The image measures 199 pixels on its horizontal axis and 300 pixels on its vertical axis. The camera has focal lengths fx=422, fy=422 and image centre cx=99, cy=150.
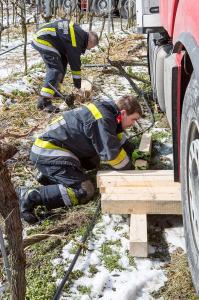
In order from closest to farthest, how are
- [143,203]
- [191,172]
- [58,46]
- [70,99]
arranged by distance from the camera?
[191,172] → [143,203] → [70,99] → [58,46]

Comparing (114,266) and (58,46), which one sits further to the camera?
(58,46)

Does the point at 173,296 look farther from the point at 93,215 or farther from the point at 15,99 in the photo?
the point at 15,99

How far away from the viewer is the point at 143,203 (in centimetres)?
305

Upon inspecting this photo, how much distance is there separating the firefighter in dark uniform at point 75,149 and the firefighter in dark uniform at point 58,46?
2.02m

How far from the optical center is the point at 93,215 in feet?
10.7

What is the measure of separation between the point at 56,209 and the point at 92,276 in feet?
3.07

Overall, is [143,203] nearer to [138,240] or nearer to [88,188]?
[138,240]

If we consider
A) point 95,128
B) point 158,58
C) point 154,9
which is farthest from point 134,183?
point 154,9

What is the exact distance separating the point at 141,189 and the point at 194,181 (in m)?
0.96

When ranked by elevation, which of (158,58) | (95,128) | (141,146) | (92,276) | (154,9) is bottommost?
(92,276)

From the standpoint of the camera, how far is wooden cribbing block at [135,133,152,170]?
373 centimetres

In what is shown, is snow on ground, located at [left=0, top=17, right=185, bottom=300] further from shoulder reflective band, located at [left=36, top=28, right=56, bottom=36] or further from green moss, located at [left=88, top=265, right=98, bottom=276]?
shoulder reflective band, located at [left=36, top=28, right=56, bottom=36]

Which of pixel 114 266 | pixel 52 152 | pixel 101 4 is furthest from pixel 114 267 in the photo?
pixel 101 4


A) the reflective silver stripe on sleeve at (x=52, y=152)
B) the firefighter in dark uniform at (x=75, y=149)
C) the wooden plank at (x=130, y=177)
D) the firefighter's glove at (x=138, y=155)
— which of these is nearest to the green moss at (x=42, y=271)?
the firefighter in dark uniform at (x=75, y=149)
